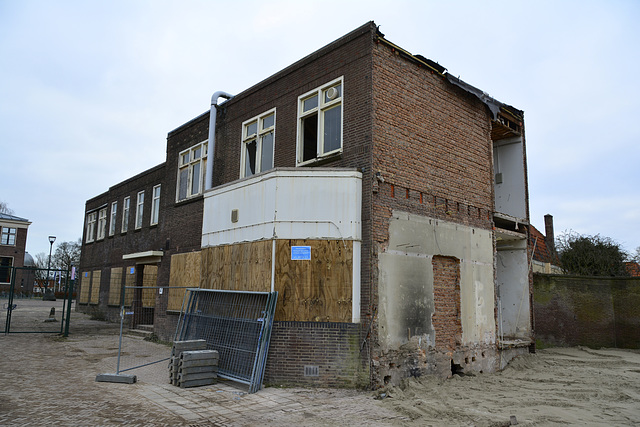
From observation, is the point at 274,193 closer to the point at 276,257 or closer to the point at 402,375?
the point at 276,257

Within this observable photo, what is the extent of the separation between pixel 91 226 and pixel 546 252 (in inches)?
1132

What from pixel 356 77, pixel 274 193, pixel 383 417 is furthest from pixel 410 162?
pixel 383 417

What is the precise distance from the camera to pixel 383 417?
719 cm

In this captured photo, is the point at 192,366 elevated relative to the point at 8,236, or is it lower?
lower

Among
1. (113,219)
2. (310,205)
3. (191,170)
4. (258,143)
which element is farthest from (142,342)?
(113,219)

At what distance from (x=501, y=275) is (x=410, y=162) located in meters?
6.30

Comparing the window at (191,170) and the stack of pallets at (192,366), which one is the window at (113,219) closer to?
the window at (191,170)

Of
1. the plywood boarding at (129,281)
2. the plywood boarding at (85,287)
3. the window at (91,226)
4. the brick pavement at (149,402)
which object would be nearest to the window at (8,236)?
the window at (91,226)

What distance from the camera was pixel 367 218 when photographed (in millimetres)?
9664

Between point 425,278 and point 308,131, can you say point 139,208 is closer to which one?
point 308,131

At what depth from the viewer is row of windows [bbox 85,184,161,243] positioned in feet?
67.4

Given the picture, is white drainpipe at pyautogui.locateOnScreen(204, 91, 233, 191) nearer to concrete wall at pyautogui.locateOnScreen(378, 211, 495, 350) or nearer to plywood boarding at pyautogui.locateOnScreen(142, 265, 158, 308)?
plywood boarding at pyautogui.locateOnScreen(142, 265, 158, 308)

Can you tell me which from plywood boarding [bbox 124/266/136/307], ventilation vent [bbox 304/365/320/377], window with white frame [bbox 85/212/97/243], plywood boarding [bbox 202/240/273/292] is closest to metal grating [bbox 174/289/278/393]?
plywood boarding [bbox 202/240/273/292]

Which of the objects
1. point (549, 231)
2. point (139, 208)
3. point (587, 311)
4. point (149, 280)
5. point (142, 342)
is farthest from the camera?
point (549, 231)
